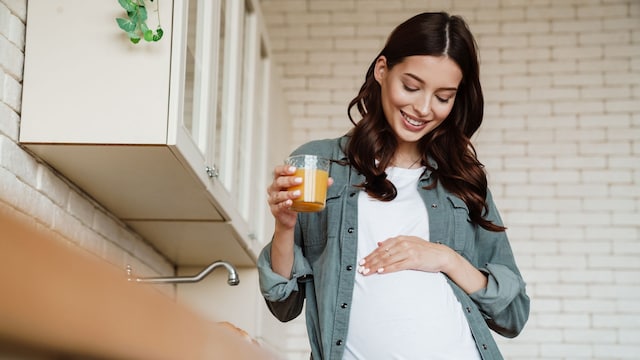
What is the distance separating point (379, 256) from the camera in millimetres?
1563

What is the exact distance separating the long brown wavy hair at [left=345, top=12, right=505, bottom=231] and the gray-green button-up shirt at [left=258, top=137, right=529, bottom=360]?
0.10 feet

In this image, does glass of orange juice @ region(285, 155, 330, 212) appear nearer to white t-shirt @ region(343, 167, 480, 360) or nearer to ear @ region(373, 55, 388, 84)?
white t-shirt @ region(343, 167, 480, 360)

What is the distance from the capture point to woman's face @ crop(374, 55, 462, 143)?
170cm

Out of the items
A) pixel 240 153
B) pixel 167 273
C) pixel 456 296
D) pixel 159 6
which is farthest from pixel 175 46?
pixel 167 273

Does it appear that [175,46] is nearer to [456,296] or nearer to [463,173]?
[463,173]

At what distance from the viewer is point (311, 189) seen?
1.45m

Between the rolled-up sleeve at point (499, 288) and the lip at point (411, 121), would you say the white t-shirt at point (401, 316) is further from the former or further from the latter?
the lip at point (411, 121)

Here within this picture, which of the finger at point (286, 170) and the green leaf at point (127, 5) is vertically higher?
the green leaf at point (127, 5)

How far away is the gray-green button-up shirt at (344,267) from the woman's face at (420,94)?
0.11 m

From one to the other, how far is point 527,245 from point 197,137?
308 centimetres

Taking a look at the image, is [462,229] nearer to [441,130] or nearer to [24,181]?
[441,130]

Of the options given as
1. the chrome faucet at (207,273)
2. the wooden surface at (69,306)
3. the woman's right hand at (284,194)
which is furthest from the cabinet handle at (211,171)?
the wooden surface at (69,306)

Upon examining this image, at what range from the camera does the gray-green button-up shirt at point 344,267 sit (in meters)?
1.56

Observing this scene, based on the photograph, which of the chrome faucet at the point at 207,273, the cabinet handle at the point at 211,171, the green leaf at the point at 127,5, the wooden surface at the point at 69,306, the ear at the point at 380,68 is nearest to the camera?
the wooden surface at the point at 69,306
